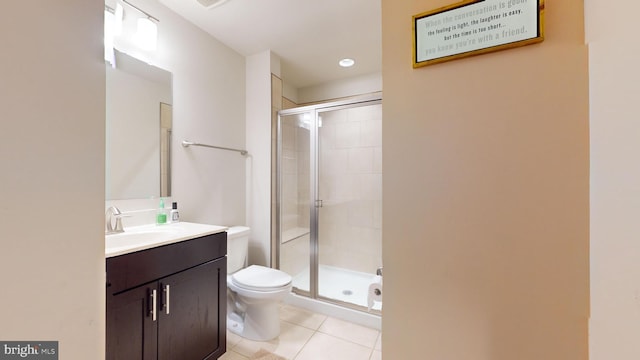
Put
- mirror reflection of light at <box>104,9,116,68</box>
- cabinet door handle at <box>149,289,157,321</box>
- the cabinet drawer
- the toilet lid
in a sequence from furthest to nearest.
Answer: the toilet lid, mirror reflection of light at <box>104,9,116,68</box>, cabinet door handle at <box>149,289,157,321</box>, the cabinet drawer

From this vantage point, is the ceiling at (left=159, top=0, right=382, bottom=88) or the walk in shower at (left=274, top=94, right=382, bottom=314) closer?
the ceiling at (left=159, top=0, right=382, bottom=88)

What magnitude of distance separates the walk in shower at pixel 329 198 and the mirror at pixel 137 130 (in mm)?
1024

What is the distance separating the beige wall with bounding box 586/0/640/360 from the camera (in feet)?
0.72

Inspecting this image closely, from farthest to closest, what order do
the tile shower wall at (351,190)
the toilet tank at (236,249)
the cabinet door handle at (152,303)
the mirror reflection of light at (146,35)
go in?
1. the tile shower wall at (351,190)
2. the toilet tank at (236,249)
3. the mirror reflection of light at (146,35)
4. the cabinet door handle at (152,303)

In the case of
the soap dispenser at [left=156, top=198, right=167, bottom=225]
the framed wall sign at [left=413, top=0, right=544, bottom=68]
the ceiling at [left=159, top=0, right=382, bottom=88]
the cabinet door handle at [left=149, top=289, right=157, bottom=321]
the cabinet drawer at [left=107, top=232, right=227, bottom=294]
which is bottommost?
the cabinet door handle at [left=149, top=289, right=157, bottom=321]

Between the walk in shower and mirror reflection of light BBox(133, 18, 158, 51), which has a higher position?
mirror reflection of light BBox(133, 18, 158, 51)

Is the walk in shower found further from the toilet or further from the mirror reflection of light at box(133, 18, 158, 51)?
the mirror reflection of light at box(133, 18, 158, 51)

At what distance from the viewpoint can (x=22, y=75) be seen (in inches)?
19.3

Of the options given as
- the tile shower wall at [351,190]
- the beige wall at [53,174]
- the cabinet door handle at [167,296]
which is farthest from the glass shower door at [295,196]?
the beige wall at [53,174]

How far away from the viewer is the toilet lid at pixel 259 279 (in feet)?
5.46

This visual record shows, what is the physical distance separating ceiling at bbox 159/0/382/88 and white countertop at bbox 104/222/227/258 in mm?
1587

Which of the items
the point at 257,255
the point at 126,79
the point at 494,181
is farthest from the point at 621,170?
the point at 257,255

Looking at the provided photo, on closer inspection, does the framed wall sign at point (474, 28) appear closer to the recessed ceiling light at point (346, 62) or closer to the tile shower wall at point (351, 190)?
the tile shower wall at point (351, 190)

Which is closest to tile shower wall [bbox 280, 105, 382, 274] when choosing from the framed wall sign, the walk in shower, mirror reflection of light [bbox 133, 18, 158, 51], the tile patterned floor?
the walk in shower
